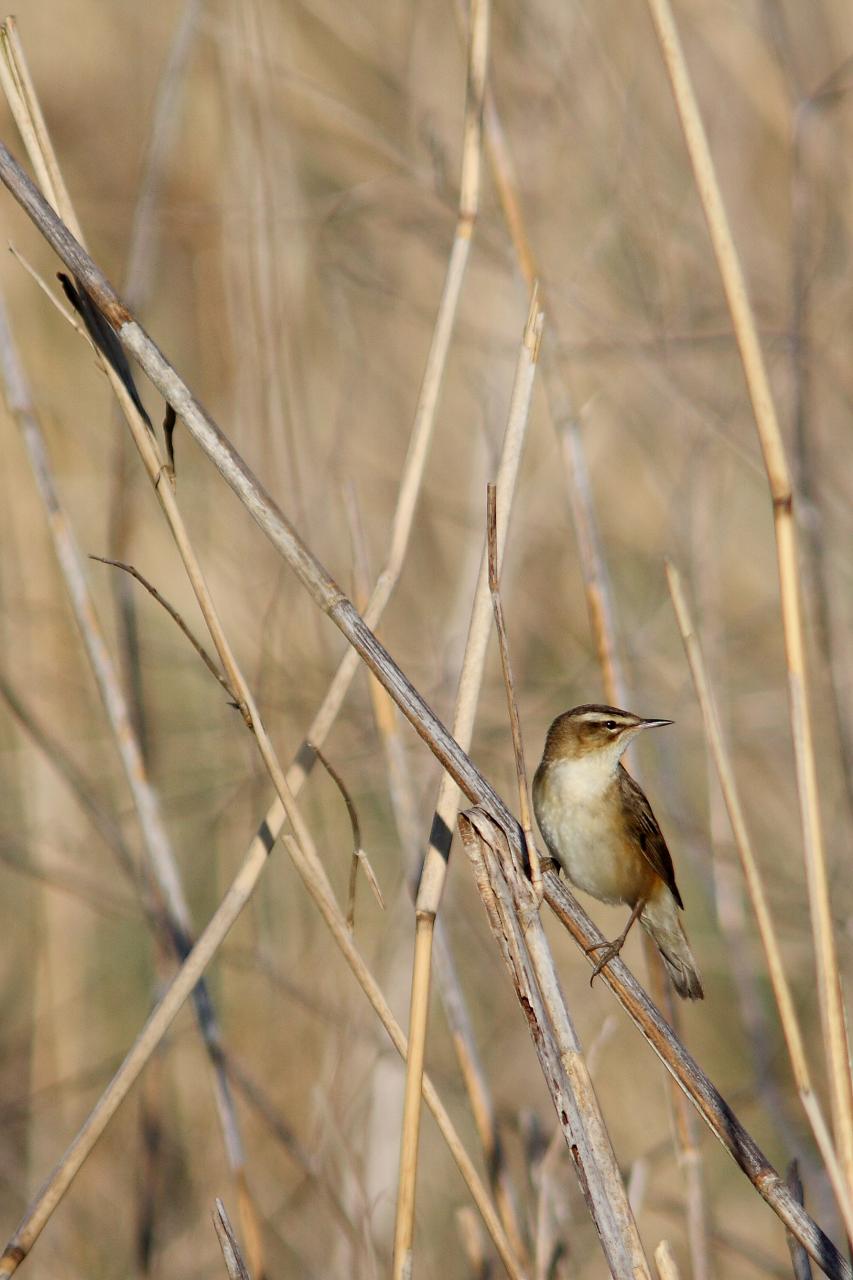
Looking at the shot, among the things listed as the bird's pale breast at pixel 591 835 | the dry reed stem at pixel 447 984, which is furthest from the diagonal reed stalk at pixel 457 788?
the bird's pale breast at pixel 591 835

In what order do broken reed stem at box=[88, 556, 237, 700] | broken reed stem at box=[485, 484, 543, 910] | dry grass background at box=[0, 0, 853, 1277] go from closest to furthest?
broken reed stem at box=[485, 484, 543, 910], broken reed stem at box=[88, 556, 237, 700], dry grass background at box=[0, 0, 853, 1277]

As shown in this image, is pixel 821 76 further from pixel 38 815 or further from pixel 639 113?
pixel 38 815

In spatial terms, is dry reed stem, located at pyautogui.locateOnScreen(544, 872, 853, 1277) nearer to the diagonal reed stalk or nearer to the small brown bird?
the diagonal reed stalk

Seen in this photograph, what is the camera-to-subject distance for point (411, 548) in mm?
3869

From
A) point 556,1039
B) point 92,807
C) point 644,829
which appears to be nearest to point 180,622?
point 556,1039

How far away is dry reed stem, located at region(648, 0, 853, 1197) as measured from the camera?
1448mm

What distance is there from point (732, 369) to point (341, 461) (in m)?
1.33

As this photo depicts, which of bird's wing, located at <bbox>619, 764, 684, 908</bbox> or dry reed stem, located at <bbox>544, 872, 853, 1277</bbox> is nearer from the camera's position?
dry reed stem, located at <bbox>544, 872, 853, 1277</bbox>

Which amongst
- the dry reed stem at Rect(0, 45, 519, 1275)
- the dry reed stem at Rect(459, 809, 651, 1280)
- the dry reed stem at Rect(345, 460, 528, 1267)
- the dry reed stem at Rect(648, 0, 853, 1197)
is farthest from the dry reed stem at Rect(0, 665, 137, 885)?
the dry reed stem at Rect(648, 0, 853, 1197)

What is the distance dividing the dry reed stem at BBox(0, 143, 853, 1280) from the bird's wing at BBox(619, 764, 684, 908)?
1.22 meters

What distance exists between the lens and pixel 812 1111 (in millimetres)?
1398

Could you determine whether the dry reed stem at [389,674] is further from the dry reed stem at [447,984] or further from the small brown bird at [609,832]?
the small brown bird at [609,832]

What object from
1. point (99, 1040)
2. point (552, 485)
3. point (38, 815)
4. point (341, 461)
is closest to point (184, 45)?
point (341, 461)

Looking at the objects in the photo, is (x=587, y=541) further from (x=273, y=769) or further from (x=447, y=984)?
(x=273, y=769)
